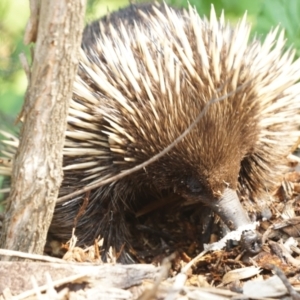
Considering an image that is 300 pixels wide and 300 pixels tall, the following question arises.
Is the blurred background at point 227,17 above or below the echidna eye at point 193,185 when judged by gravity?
above

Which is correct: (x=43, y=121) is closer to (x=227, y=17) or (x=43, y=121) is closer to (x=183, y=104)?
(x=183, y=104)

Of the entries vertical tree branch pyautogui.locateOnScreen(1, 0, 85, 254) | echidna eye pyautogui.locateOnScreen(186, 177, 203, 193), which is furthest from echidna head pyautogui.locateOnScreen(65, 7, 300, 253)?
vertical tree branch pyautogui.locateOnScreen(1, 0, 85, 254)

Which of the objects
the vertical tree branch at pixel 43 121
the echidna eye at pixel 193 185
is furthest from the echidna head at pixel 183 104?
the vertical tree branch at pixel 43 121

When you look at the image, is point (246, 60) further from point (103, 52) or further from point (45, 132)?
point (45, 132)

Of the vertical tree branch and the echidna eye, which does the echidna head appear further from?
the vertical tree branch

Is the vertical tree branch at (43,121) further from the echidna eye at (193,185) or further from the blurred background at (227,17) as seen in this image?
the blurred background at (227,17)

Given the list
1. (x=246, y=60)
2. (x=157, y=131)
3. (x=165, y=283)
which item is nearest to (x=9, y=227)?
(x=165, y=283)
